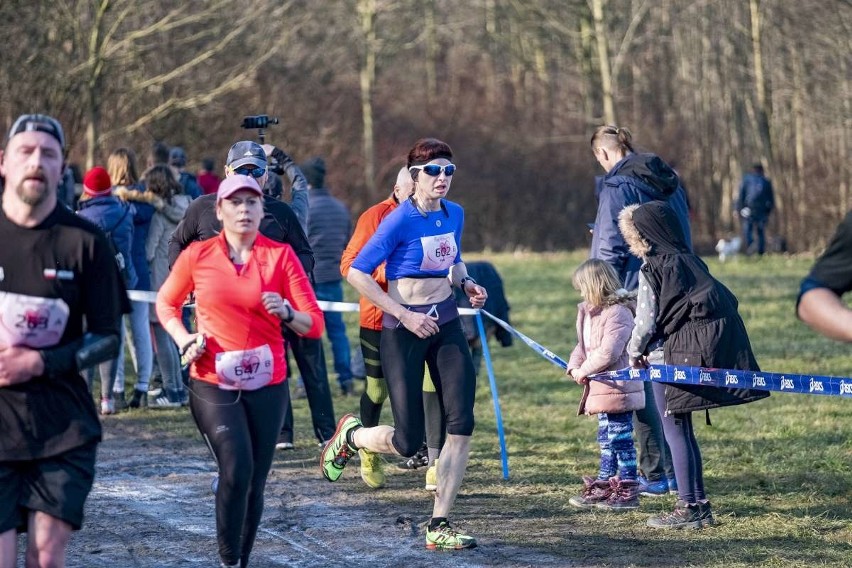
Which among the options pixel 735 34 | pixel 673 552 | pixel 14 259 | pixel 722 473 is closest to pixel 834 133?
pixel 735 34

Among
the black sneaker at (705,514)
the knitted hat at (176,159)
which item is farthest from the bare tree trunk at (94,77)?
the black sneaker at (705,514)

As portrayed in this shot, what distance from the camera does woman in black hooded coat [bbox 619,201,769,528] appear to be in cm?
744

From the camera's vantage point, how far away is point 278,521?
8.02m

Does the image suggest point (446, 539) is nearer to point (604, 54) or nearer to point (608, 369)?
point (608, 369)

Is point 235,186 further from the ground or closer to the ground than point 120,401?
further from the ground

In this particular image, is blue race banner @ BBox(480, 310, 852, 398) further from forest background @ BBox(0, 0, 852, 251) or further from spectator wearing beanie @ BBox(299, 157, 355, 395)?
forest background @ BBox(0, 0, 852, 251)

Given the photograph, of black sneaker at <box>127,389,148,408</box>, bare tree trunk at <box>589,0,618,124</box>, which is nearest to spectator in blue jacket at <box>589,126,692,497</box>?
black sneaker at <box>127,389,148,408</box>

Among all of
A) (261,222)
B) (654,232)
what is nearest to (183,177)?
(261,222)

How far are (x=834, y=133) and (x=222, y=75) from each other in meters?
17.2

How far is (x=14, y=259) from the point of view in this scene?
16.2ft

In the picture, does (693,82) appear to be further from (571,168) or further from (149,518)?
(149,518)

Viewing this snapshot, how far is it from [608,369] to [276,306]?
2978 millimetres

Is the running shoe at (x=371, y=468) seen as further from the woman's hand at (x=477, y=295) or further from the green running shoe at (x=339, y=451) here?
the woman's hand at (x=477, y=295)

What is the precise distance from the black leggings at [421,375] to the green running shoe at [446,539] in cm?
50
